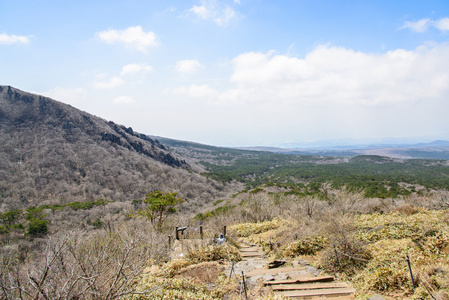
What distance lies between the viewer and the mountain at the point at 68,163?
175 feet

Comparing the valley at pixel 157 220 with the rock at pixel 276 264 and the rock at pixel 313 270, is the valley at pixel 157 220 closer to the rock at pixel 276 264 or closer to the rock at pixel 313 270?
the rock at pixel 313 270

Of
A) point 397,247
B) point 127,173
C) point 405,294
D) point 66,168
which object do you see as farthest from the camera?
point 127,173

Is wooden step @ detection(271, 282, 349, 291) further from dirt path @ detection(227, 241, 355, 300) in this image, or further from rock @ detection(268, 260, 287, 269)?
rock @ detection(268, 260, 287, 269)

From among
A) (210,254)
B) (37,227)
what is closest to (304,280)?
(210,254)

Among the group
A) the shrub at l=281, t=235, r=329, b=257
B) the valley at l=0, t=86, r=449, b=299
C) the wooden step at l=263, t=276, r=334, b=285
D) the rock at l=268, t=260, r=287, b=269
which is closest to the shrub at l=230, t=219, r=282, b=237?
the valley at l=0, t=86, r=449, b=299

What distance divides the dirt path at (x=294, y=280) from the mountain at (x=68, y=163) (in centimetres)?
5422

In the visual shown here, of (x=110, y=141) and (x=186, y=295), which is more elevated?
(x=110, y=141)

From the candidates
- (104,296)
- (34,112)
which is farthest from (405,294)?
(34,112)

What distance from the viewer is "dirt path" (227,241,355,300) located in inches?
274

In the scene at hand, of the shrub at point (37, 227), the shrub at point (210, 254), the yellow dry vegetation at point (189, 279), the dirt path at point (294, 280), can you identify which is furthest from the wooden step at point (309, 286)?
the shrub at point (37, 227)

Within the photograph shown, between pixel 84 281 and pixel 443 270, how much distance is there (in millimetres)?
9804

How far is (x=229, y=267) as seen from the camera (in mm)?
10250

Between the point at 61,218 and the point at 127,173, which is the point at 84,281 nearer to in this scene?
the point at 61,218

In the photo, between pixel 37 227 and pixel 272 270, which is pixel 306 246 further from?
pixel 37 227
